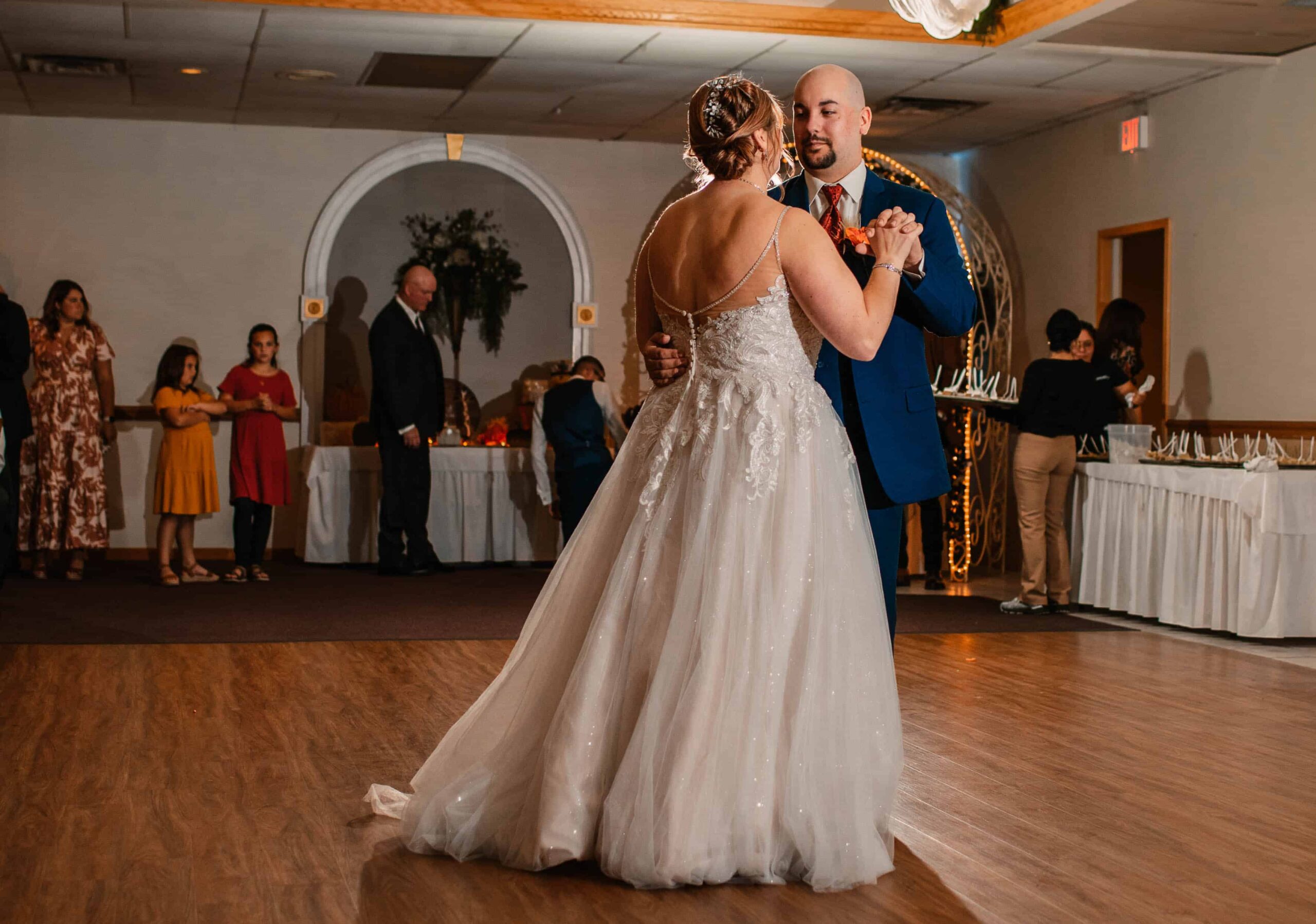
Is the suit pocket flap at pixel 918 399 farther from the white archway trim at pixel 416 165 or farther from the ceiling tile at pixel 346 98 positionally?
the white archway trim at pixel 416 165

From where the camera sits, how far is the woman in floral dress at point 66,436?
8.36 metres

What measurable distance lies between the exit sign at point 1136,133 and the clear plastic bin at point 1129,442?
2.41 meters

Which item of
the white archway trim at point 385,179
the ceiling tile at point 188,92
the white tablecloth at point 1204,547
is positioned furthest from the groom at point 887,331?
the white archway trim at point 385,179

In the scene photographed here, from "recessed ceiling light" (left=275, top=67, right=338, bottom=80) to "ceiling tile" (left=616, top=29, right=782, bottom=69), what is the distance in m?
1.78

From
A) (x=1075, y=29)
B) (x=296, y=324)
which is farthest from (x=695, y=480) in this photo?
(x=296, y=324)

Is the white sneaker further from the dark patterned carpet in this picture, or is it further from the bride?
the bride

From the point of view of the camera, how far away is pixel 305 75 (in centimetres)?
820

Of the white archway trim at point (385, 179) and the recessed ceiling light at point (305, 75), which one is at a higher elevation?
the recessed ceiling light at point (305, 75)

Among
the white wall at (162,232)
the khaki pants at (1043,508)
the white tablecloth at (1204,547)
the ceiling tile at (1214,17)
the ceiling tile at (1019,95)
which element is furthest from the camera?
the white wall at (162,232)

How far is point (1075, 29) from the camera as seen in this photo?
705 cm

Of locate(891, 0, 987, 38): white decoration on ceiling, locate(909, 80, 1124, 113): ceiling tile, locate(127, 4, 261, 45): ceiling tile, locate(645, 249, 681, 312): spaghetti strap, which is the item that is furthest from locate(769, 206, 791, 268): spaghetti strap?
locate(909, 80, 1124, 113): ceiling tile

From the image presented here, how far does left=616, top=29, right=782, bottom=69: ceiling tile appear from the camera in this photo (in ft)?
23.4

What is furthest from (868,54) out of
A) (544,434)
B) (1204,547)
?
(1204,547)

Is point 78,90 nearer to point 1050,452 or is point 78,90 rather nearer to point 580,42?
point 580,42
